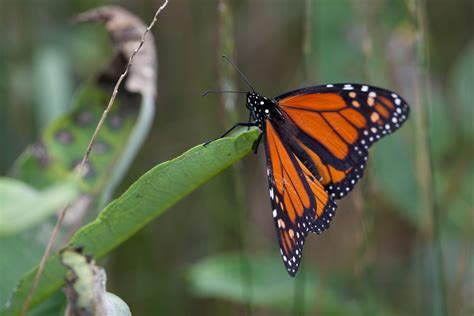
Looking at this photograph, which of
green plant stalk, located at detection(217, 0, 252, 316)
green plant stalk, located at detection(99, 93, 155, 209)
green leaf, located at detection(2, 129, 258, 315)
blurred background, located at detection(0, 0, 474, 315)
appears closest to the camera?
green leaf, located at detection(2, 129, 258, 315)

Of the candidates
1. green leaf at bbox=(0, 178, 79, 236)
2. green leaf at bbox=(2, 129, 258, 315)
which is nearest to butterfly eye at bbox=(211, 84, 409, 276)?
green leaf at bbox=(2, 129, 258, 315)

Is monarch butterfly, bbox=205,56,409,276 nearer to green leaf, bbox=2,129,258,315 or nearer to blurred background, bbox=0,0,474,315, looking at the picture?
blurred background, bbox=0,0,474,315

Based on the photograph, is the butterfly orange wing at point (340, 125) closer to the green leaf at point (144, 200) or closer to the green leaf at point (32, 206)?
the green leaf at point (144, 200)

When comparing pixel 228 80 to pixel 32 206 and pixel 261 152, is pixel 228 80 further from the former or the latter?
pixel 261 152

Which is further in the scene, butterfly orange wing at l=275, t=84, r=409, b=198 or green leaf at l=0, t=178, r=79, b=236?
butterfly orange wing at l=275, t=84, r=409, b=198

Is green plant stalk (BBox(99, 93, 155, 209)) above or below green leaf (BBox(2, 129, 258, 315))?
above

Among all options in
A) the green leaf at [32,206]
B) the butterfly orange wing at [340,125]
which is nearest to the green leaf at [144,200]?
the green leaf at [32,206]

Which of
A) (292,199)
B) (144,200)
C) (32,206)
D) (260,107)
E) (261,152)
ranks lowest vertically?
(32,206)

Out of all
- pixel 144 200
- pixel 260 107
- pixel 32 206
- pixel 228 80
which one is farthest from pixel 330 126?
pixel 32 206
